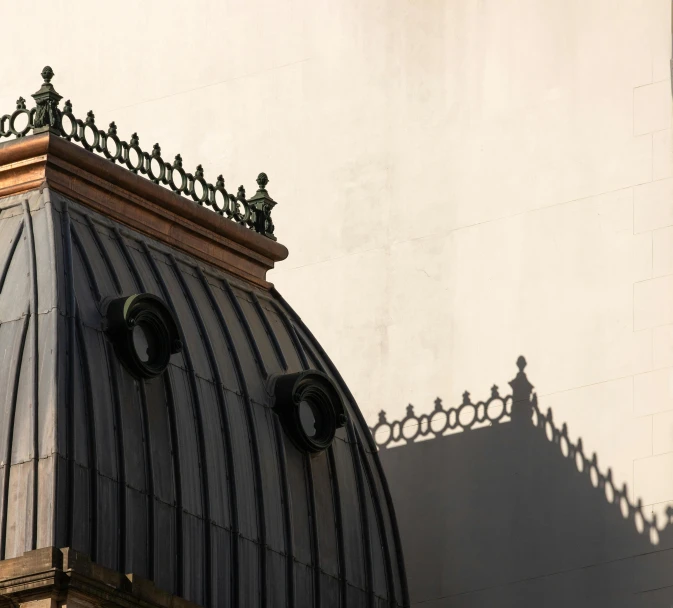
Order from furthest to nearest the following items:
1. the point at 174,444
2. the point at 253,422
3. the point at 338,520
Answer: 1. the point at 338,520
2. the point at 253,422
3. the point at 174,444

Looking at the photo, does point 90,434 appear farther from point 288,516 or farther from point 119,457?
point 288,516

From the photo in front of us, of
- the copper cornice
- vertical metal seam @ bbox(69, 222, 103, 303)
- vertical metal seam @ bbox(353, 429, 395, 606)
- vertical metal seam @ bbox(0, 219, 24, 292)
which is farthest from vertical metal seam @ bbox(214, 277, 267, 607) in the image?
vertical metal seam @ bbox(0, 219, 24, 292)

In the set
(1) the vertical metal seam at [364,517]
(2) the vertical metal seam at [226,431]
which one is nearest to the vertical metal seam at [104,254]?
(2) the vertical metal seam at [226,431]

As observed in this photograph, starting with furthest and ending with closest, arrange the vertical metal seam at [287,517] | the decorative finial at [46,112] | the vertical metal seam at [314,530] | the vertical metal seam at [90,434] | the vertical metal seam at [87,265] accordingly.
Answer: the vertical metal seam at [314,530]
the vertical metal seam at [287,517]
the decorative finial at [46,112]
the vertical metal seam at [87,265]
the vertical metal seam at [90,434]

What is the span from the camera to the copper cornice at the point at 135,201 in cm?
2919

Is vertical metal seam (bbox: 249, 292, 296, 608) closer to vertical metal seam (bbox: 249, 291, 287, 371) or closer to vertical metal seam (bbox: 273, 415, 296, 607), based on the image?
vertical metal seam (bbox: 273, 415, 296, 607)

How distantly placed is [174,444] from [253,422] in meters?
1.86

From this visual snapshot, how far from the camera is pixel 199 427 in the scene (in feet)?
95.2

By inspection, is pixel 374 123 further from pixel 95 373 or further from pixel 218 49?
pixel 95 373

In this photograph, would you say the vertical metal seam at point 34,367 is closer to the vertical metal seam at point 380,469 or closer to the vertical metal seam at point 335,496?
the vertical metal seam at point 335,496

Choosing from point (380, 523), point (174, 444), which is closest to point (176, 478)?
point (174, 444)

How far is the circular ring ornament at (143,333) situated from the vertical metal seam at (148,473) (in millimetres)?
278

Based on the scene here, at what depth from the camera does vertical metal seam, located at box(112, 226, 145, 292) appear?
29500 millimetres

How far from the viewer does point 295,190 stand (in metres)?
36.9
